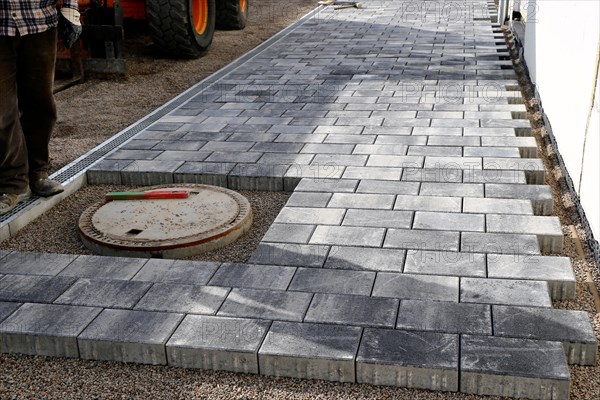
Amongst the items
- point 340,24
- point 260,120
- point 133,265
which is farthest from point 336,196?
point 340,24

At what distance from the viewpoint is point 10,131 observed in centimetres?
461

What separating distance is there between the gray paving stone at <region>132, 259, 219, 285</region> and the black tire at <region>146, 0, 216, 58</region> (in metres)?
6.10

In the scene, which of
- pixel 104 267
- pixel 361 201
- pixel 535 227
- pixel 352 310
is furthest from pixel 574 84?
pixel 104 267

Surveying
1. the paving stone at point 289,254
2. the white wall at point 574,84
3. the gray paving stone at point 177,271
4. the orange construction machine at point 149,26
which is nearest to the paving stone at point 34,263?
the gray paving stone at point 177,271

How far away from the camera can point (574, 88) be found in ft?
17.3

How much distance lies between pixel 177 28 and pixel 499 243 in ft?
21.8

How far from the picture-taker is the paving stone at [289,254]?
3.96 meters

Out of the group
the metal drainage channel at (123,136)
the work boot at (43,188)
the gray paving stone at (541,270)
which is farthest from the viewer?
the work boot at (43,188)

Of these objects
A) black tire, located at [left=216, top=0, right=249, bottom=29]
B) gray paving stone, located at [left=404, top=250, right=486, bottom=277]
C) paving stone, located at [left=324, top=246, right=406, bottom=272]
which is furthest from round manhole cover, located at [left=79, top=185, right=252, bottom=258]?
black tire, located at [left=216, top=0, right=249, bottom=29]

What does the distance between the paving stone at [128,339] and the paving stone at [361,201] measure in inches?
65.3

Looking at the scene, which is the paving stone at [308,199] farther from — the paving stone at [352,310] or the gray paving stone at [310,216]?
the paving stone at [352,310]

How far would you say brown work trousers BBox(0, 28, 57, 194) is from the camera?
454 cm

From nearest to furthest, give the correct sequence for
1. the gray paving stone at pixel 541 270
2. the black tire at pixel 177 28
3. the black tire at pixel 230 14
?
the gray paving stone at pixel 541 270 < the black tire at pixel 177 28 < the black tire at pixel 230 14

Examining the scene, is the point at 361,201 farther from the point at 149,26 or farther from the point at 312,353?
the point at 149,26
